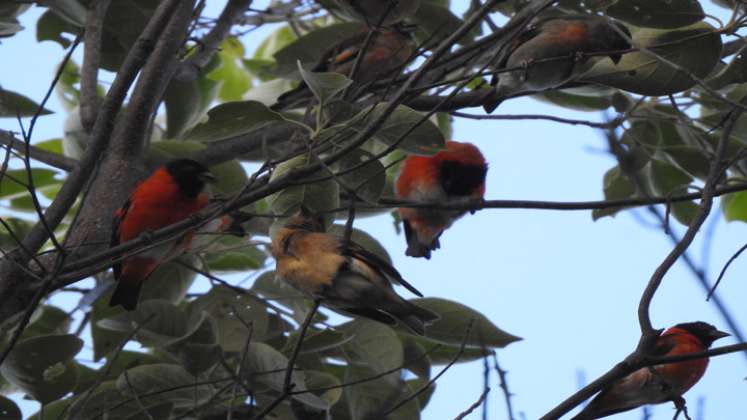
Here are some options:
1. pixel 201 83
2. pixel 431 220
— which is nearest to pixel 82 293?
pixel 201 83

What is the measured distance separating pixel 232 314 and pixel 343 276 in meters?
0.91

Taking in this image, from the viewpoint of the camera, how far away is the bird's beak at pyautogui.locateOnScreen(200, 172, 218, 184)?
4.69m

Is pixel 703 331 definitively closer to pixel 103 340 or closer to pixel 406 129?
pixel 406 129

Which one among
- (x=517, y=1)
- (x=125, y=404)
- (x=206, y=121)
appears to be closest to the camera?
(x=206, y=121)

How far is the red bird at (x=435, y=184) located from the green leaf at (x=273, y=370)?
1.40m

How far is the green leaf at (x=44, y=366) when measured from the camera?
12.7 feet

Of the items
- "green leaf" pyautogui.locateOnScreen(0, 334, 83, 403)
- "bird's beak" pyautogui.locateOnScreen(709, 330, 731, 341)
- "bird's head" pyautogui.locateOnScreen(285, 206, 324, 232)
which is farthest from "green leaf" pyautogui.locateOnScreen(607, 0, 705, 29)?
"green leaf" pyautogui.locateOnScreen(0, 334, 83, 403)

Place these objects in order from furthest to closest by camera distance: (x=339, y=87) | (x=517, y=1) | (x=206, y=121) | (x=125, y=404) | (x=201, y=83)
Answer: (x=201, y=83)
(x=517, y=1)
(x=125, y=404)
(x=206, y=121)
(x=339, y=87)

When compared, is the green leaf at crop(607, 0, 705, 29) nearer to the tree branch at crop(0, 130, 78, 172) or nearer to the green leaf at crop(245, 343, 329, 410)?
the green leaf at crop(245, 343, 329, 410)

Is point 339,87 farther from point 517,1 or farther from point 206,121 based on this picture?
point 517,1

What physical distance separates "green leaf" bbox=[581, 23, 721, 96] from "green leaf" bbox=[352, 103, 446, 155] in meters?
0.62

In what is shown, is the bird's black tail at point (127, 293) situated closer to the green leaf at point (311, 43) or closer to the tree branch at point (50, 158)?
the tree branch at point (50, 158)

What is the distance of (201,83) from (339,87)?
2239mm

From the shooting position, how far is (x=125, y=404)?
4.07m
